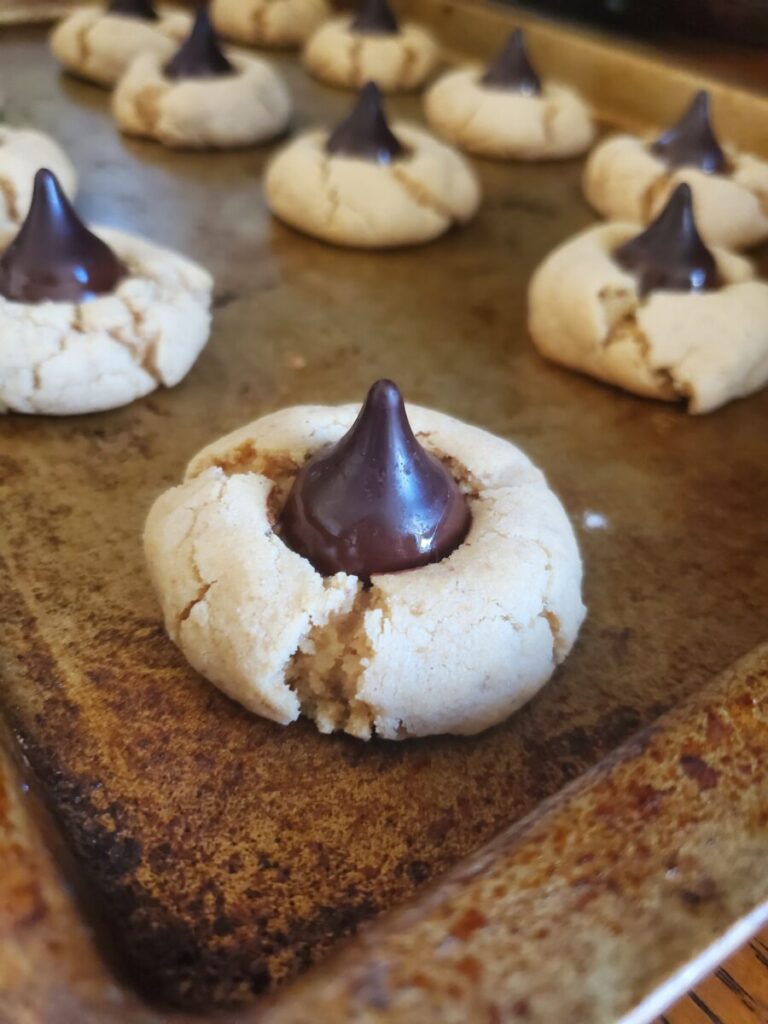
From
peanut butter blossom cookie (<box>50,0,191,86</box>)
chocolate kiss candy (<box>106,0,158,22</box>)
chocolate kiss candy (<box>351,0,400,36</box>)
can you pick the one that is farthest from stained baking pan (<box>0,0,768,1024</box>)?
chocolate kiss candy (<box>351,0,400,36</box>)

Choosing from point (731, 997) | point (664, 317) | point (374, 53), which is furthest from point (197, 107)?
point (731, 997)

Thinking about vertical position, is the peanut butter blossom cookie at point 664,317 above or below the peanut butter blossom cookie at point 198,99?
above

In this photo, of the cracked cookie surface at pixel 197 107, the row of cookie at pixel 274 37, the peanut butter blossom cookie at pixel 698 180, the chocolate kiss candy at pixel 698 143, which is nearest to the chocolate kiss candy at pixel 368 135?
the cracked cookie surface at pixel 197 107

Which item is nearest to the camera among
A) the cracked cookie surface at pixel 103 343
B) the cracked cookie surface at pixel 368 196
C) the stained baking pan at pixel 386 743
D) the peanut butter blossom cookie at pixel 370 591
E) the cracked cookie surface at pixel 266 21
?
the stained baking pan at pixel 386 743

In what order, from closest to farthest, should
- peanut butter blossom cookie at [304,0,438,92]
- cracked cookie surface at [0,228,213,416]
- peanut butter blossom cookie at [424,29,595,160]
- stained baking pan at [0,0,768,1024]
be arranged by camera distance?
stained baking pan at [0,0,768,1024], cracked cookie surface at [0,228,213,416], peanut butter blossom cookie at [424,29,595,160], peanut butter blossom cookie at [304,0,438,92]

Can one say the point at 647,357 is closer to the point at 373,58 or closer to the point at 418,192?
the point at 418,192

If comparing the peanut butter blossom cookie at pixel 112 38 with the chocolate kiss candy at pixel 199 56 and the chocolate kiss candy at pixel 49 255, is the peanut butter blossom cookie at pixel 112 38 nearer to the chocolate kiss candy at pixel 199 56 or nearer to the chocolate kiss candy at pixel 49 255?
the chocolate kiss candy at pixel 199 56

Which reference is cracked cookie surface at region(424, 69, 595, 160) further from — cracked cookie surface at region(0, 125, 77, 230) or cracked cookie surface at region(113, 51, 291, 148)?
cracked cookie surface at region(0, 125, 77, 230)
